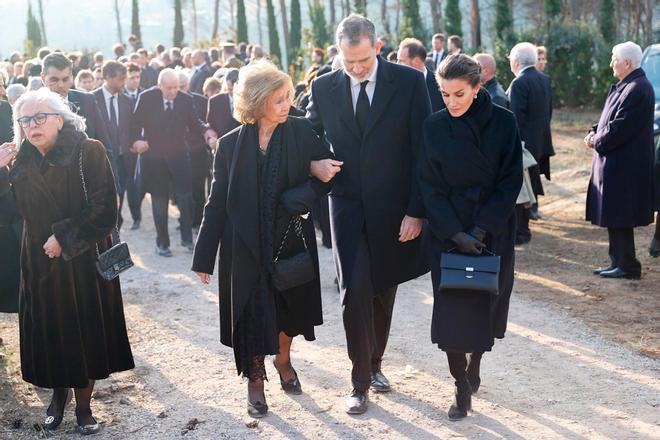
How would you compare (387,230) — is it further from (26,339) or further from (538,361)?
(26,339)

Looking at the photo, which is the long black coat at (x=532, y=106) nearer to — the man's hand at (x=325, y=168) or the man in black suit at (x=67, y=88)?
the man in black suit at (x=67, y=88)

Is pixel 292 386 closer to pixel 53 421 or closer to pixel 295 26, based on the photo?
pixel 53 421

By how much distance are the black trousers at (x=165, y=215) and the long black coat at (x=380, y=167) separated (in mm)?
5526

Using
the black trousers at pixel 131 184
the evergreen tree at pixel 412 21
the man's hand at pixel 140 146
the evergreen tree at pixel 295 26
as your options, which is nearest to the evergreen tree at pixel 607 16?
the evergreen tree at pixel 412 21

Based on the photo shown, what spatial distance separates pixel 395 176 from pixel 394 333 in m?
2.13

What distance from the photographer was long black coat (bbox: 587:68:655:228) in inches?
327

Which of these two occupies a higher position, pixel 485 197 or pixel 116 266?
pixel 485 197

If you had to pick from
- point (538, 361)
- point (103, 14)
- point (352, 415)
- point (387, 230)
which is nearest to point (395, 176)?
point (387, 230)

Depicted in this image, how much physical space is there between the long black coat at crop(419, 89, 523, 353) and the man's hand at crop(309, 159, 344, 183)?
51 cm

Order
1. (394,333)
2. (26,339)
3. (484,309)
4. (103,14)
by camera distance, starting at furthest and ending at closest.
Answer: (103,14) < (394,333) < (26,339) < (484,309)

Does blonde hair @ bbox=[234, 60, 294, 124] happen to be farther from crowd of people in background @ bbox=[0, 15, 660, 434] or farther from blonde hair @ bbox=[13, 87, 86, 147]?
blonde hair @ bbox=[13, 87, 86, 147]

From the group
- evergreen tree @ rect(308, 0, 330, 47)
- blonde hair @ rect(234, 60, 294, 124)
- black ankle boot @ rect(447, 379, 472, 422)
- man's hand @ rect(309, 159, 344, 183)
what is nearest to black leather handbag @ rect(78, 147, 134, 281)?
blonde hair @ rect(234, 60, 294, 124)

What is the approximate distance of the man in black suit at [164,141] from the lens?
1050 cm

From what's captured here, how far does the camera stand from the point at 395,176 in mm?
5340
